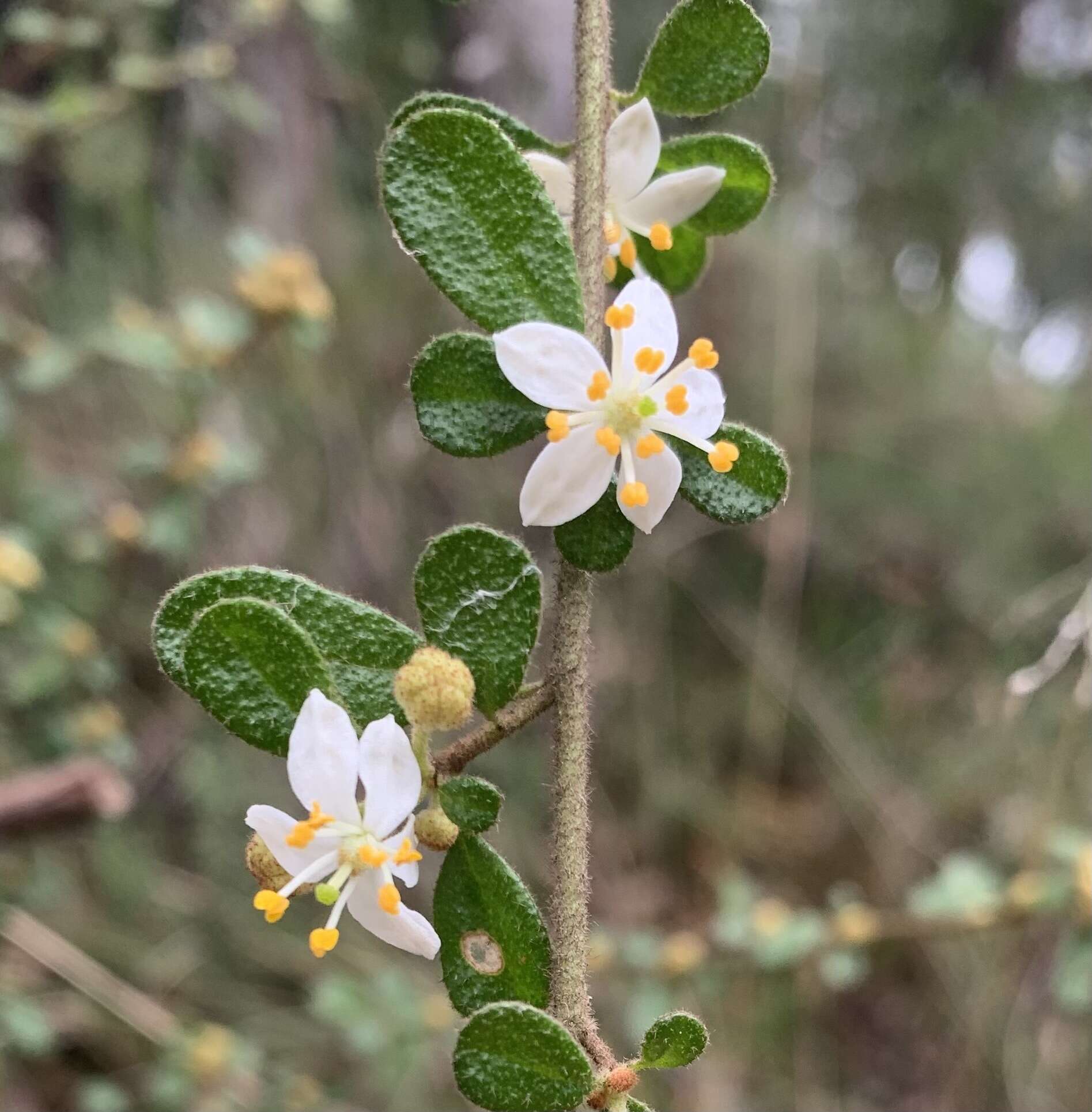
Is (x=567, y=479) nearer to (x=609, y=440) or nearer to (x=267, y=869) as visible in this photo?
(x=609, y=440)

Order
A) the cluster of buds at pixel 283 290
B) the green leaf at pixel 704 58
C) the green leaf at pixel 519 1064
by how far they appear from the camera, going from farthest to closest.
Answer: the cluster of buds at pixel 283 290
the green leaf at pixel 704 58
the green leaf at pixel 519 1064

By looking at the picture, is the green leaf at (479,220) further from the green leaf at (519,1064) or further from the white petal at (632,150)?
the green leaf at (519,1064)

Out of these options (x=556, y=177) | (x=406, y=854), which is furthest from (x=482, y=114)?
(x=406, y=854)

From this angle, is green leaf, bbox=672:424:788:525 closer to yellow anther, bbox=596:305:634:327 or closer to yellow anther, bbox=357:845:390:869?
yellow anther, bbox=596:305:634:327

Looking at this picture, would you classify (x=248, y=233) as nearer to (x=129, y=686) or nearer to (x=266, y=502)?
(x=266, y=502)

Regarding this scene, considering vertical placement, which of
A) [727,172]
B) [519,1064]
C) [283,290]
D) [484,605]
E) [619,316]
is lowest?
[519,1064]

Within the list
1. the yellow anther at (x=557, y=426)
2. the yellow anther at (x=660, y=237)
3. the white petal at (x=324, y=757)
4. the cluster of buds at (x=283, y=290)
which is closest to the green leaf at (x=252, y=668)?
the white petal at (x=324, y=757)

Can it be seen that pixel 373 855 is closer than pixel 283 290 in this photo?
Yes
